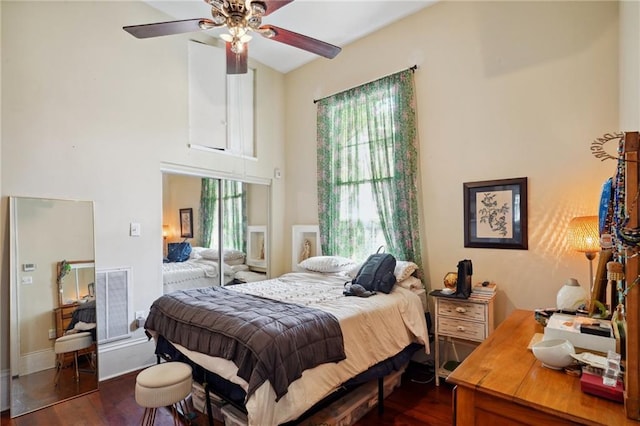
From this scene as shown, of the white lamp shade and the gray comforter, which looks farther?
the white lamp shade

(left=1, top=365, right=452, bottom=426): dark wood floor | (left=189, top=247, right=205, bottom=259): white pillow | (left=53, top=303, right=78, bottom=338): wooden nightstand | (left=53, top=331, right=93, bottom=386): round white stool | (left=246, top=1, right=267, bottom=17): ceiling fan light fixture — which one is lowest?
(left=1, top=365, right=452, bottom=426): dark wood floor

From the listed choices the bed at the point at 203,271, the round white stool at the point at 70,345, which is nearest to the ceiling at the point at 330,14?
the bed at the point at 203,271

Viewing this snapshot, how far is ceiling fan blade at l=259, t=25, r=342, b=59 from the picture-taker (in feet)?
7.13

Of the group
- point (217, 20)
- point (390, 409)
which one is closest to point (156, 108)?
point (217, 20)

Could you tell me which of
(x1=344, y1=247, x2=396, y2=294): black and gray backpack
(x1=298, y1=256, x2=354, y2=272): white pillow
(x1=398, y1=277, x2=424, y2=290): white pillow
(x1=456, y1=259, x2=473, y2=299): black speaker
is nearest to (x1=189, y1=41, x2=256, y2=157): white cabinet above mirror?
(x1=298, y1=256, x2=354, y2=272): white pillow

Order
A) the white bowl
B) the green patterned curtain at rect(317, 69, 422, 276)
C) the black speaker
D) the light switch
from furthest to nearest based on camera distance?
1. the green patterned curtain at rect(317, 69, 422, 276)
2. the light switch
3. the black speaker
4. the white bowl

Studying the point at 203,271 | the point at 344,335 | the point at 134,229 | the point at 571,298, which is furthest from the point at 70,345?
the point at 571,298

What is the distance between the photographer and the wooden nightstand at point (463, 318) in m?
2.56

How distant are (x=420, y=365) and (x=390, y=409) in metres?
0.82

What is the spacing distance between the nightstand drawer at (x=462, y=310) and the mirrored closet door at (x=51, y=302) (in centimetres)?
306

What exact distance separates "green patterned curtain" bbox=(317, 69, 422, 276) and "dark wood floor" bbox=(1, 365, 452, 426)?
3.91ft

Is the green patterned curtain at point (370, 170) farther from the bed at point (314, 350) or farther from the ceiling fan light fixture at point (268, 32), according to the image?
the ceiling fan light fixture at point (268, 32)

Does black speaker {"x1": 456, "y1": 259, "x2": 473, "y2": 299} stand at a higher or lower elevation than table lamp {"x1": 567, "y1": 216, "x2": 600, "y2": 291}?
lower

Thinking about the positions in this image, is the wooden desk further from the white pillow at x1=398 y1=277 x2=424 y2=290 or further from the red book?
the white pillow at x1=398 y1=277 x2=424 y2=290
